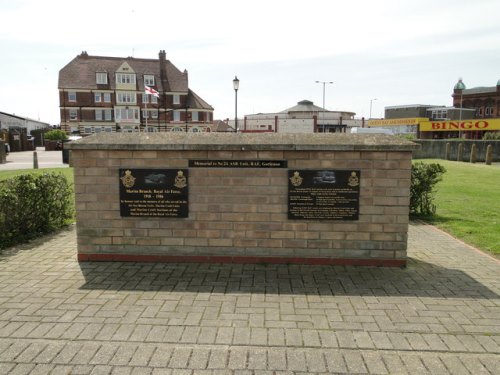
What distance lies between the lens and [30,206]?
7770 mm

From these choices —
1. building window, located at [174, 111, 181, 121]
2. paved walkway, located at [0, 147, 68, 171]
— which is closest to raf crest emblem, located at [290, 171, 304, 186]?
paved walkway, located at [0, 147, 68, 171]

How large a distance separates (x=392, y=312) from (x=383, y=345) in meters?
0.77

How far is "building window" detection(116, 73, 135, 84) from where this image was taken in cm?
6425

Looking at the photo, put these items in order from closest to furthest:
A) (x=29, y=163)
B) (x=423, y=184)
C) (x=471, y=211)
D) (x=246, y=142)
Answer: (x=246, y=142)
(x=423, y=184)
(x=471, y=211)
(x=29, y=163)

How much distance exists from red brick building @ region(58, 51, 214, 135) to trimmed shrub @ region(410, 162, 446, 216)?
55671mm

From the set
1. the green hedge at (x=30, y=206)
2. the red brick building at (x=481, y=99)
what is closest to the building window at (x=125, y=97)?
the red brick building at (x=481, y=99)

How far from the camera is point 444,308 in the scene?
15.2 ft

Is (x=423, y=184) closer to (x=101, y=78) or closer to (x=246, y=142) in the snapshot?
(x=246, y=142)

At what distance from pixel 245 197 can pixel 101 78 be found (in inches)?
2511

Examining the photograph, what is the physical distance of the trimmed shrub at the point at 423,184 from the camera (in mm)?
9820

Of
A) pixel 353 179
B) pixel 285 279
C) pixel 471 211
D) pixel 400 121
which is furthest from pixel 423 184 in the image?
pixel 400 121

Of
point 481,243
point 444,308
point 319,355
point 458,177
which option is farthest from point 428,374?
point 458,177

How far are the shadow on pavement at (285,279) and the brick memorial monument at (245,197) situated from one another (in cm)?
22

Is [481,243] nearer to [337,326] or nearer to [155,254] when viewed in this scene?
[337,326]
